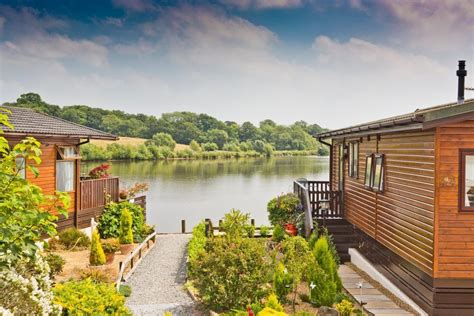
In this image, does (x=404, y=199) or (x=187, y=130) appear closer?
(x=404, y=199)

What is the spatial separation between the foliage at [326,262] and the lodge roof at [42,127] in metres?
8.63

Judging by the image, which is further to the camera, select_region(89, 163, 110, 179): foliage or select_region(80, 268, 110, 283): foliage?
select_region(89, 163, 110, 179): foliage

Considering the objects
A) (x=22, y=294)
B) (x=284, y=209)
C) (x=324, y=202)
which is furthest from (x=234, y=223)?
(x=22, y=294)

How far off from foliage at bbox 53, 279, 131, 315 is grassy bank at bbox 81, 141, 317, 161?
4395cm

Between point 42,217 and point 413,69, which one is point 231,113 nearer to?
point 413,69

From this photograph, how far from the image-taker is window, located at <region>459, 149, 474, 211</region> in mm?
8078

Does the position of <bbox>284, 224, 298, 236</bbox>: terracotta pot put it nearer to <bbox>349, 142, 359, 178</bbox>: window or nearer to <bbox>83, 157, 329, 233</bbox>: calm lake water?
<bbox>349, 142, 359, 178</bbox>: window

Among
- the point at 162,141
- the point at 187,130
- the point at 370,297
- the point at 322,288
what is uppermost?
the point at 187,130

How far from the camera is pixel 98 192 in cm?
1652

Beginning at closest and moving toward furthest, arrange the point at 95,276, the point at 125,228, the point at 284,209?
1. the point at 95,276
2. the point at 125,228
3. the point at 284,209

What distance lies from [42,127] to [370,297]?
431 inches

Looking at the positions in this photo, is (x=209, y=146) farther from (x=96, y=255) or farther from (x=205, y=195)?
(x=96, y=255)

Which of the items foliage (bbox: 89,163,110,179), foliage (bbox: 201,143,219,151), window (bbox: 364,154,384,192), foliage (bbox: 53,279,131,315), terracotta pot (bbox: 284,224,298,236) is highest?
foliage (bbox: 201,143,219,151)

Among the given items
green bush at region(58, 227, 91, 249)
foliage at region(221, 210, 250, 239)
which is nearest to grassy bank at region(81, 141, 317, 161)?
green bush at region(58, 227, 91, 249)
